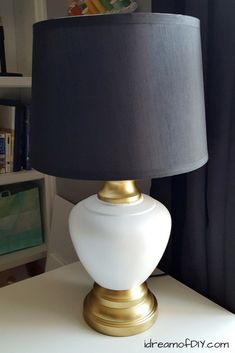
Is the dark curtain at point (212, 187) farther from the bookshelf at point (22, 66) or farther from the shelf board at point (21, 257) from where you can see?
the shelf board at point (21, 257)

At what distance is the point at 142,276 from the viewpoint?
841 millimetres

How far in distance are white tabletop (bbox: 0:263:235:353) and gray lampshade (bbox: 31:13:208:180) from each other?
1.31ft

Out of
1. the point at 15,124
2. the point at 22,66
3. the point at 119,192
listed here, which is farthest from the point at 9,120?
the point at 119,192

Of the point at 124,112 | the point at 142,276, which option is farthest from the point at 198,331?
the point at 124,112

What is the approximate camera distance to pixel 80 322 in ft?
2.92

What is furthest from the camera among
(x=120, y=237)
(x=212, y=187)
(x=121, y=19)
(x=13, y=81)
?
(x=13, y=81)

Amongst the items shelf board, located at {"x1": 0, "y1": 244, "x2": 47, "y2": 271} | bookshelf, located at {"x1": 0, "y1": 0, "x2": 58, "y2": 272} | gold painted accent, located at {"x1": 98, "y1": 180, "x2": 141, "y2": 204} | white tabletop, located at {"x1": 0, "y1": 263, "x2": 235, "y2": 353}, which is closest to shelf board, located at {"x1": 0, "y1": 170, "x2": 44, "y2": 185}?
bookshelf, located at {"x1": 0, "y1": 0, "x2": 58, "y2": 272}

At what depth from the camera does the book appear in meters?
1.47

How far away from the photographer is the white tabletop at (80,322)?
0.81m

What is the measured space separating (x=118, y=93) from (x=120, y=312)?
1.65 ft

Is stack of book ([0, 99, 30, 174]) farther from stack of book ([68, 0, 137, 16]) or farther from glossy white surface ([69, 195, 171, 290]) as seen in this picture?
glossy white surface ([69, 195, 171, 290])

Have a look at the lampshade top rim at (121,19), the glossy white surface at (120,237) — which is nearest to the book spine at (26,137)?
the glossy white surface at (120,237)

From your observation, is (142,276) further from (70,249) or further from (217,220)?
(70,249)

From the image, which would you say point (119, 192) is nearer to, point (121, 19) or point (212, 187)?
point (212, 187)
